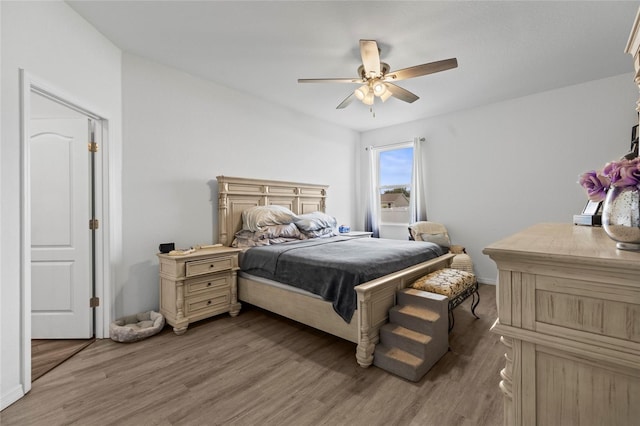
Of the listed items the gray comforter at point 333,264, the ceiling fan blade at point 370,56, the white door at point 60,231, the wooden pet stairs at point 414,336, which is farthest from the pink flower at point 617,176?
the white door at point 60,231

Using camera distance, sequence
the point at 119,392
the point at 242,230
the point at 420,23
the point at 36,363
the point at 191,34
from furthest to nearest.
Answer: the point at 242,230 → the point at 191,34 → the point at 420,23 → the point at 36,363 → the point at 119,392

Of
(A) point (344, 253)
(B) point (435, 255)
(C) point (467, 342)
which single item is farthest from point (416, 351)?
(B) point (435, 255)

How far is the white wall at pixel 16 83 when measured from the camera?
168cm

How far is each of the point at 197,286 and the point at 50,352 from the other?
3.97ft

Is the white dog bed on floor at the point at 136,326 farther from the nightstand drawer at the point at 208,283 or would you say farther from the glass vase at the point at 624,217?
the glass vase at the point at 624,217

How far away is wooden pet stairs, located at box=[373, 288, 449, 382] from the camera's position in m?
1.94

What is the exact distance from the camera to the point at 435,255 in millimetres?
3121

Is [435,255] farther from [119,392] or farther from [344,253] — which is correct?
[119,392]

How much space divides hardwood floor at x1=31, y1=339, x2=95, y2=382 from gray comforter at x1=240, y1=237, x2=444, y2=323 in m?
1.56

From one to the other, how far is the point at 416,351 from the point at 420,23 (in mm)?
2735

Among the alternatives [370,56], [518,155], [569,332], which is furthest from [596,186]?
[518,155]

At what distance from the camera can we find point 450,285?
2.38 m

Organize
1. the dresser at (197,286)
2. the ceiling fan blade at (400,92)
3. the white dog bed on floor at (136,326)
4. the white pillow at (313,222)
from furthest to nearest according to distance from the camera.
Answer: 1. the white pillow at (313,222)
2. the ceiling fan blade at (400,92)
3. the dresser at (197,286)
4. the white dog bed on floor at (136,326)

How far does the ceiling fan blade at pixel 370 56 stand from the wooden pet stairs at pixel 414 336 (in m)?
2.09
